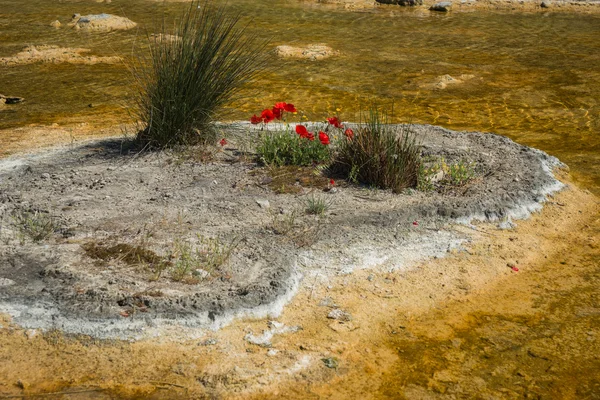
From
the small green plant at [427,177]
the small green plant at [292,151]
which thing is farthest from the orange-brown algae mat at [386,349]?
the small green plant at [292,151]

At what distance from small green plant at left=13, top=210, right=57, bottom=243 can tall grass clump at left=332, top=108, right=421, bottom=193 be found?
1994 mm

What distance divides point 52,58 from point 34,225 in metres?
6.04

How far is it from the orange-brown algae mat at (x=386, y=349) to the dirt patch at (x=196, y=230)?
0.44 feet

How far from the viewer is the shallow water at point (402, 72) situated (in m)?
7.79

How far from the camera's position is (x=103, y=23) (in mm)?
11977

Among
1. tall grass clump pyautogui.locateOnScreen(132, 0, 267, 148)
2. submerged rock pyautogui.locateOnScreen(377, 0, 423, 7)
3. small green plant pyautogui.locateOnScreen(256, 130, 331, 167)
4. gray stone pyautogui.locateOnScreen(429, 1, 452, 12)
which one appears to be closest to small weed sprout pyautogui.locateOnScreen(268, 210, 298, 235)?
small green plant pyautogui.locateOnScreen(256, 130, 331, 167)

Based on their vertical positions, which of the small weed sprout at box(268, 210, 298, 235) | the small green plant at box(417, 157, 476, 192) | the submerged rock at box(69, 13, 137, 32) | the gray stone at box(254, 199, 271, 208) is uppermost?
the submerged rock at box(69, 13, 137, 32)

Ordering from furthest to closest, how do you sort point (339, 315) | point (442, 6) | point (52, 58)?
point (442, 6)
point (52, 58)
point (339, 315)

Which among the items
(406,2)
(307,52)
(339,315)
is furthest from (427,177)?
(406,2)

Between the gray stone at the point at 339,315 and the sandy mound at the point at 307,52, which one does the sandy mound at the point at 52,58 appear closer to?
the sandy mound at the point at 307,52

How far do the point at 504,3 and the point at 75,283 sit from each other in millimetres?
11792

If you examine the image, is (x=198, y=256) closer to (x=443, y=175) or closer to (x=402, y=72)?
(x=443, y=175)

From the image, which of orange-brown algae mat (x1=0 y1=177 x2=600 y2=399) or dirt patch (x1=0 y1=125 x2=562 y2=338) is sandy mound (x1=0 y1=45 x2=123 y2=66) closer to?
dirt patch (x1=0 y1=125 x2=562 y2=338)

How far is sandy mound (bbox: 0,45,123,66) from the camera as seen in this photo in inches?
394
